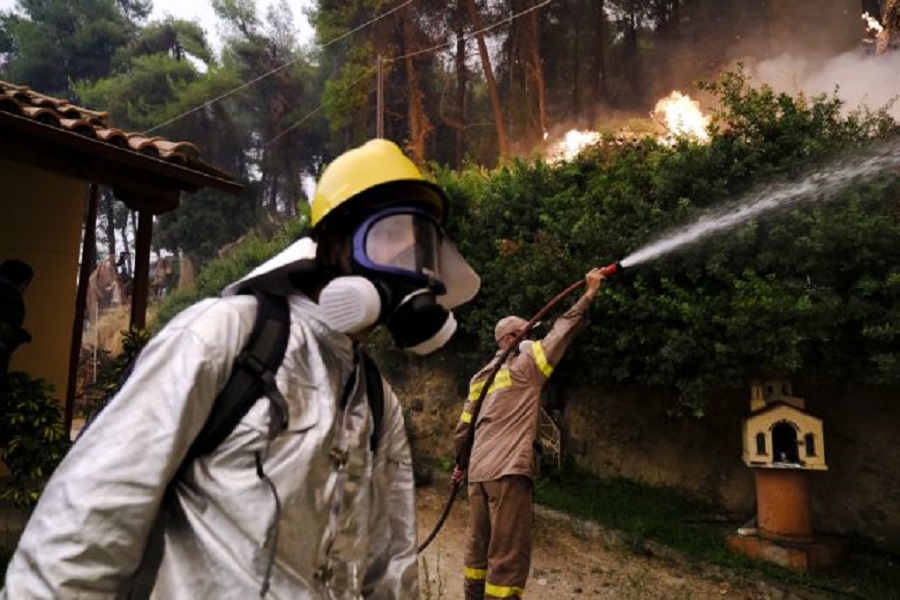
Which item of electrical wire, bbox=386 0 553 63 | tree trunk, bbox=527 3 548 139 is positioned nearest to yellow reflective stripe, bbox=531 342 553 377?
tree trunk, bbox=527 3 548 139

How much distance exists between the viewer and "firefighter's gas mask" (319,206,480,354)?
1482mm

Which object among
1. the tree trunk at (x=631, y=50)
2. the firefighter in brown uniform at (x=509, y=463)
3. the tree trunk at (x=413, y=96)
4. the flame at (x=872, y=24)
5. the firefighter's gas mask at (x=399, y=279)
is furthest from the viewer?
the tree trunk at (x=631, y=50)

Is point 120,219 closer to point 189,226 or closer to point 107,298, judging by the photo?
point 189,226

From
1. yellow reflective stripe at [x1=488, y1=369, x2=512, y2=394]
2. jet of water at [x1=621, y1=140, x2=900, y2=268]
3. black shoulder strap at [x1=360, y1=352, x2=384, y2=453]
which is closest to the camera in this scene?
black shoulder strap at [x1=360, y1=352, x2=384, y2=453]

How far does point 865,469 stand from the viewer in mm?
6285

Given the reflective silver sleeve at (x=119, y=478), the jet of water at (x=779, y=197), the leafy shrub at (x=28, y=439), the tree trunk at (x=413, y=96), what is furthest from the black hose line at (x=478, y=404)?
the tree trunk at (x=413, y=96)

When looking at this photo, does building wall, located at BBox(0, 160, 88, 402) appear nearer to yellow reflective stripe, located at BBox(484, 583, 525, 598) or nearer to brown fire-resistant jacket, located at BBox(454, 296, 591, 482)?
brown fire-resistant jacket, located at BBox(454, 296, 591, 482)

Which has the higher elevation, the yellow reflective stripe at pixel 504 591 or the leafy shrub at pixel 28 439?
the leafy shrub at pixel 28 439

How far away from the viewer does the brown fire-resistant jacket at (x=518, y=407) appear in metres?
4.96

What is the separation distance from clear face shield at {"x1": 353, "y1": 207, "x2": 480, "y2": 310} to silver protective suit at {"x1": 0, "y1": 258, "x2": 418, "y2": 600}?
21 centimetres

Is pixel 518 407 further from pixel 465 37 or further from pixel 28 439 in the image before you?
pixel 465 37

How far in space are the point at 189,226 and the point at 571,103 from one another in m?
17.5

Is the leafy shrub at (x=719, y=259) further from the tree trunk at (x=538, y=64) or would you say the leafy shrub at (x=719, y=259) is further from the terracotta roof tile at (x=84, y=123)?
the tree trunk at (x=538, y=64)

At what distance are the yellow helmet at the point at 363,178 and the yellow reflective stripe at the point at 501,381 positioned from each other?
3.67 m
